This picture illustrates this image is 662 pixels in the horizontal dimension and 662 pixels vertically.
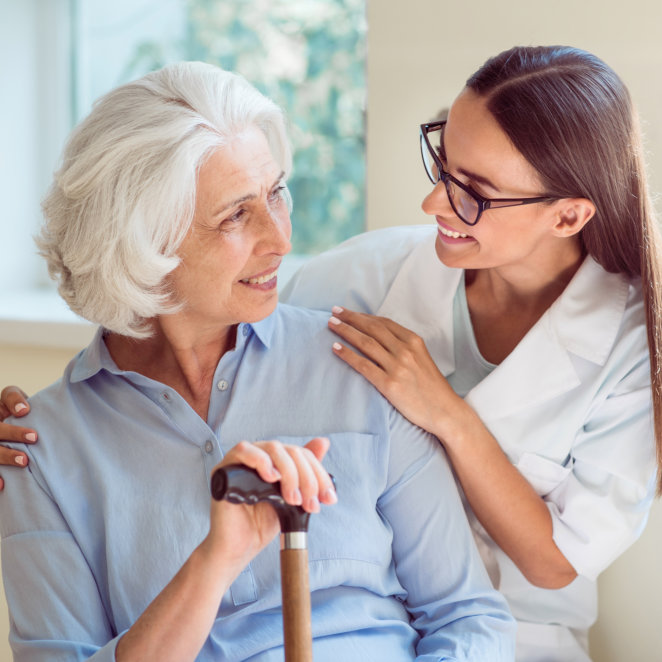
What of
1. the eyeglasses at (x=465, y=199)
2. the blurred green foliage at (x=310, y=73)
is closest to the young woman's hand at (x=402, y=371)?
the eyeglasses at (x=465, y=199)

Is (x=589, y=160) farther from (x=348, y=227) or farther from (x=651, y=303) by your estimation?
(x=348, y=227)

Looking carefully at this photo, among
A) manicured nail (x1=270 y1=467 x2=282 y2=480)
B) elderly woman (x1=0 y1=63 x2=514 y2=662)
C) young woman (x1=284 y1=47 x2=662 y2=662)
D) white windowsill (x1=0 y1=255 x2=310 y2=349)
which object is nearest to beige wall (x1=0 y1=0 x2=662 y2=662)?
young woman (x1=284 y1=47 x2=662 y2=662)

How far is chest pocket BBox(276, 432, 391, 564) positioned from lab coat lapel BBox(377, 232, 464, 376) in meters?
0.30

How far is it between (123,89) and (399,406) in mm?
649

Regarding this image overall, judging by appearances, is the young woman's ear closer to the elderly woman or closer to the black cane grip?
the elderly woman

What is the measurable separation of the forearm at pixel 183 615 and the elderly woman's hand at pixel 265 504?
33 millimetres

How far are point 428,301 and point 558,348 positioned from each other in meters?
0.26

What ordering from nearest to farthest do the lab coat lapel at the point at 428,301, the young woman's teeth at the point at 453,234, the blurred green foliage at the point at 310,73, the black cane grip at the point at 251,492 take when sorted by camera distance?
the black cane grip at the point at 251,492 < the young woman's teeth at the point at 453,234 < the lab coat lapel at the point at 428,301 < the blurred green foliage at the point at 310,73

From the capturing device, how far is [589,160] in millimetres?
1418

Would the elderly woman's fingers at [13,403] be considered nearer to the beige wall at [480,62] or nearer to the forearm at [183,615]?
the forearm at [183,615]

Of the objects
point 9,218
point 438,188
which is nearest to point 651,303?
point 438,188

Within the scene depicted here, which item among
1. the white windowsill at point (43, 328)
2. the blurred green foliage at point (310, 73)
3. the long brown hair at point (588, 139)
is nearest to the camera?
the long brown hair at point (588, 139)

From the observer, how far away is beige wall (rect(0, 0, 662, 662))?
173cm

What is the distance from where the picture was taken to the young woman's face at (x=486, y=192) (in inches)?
55.7
